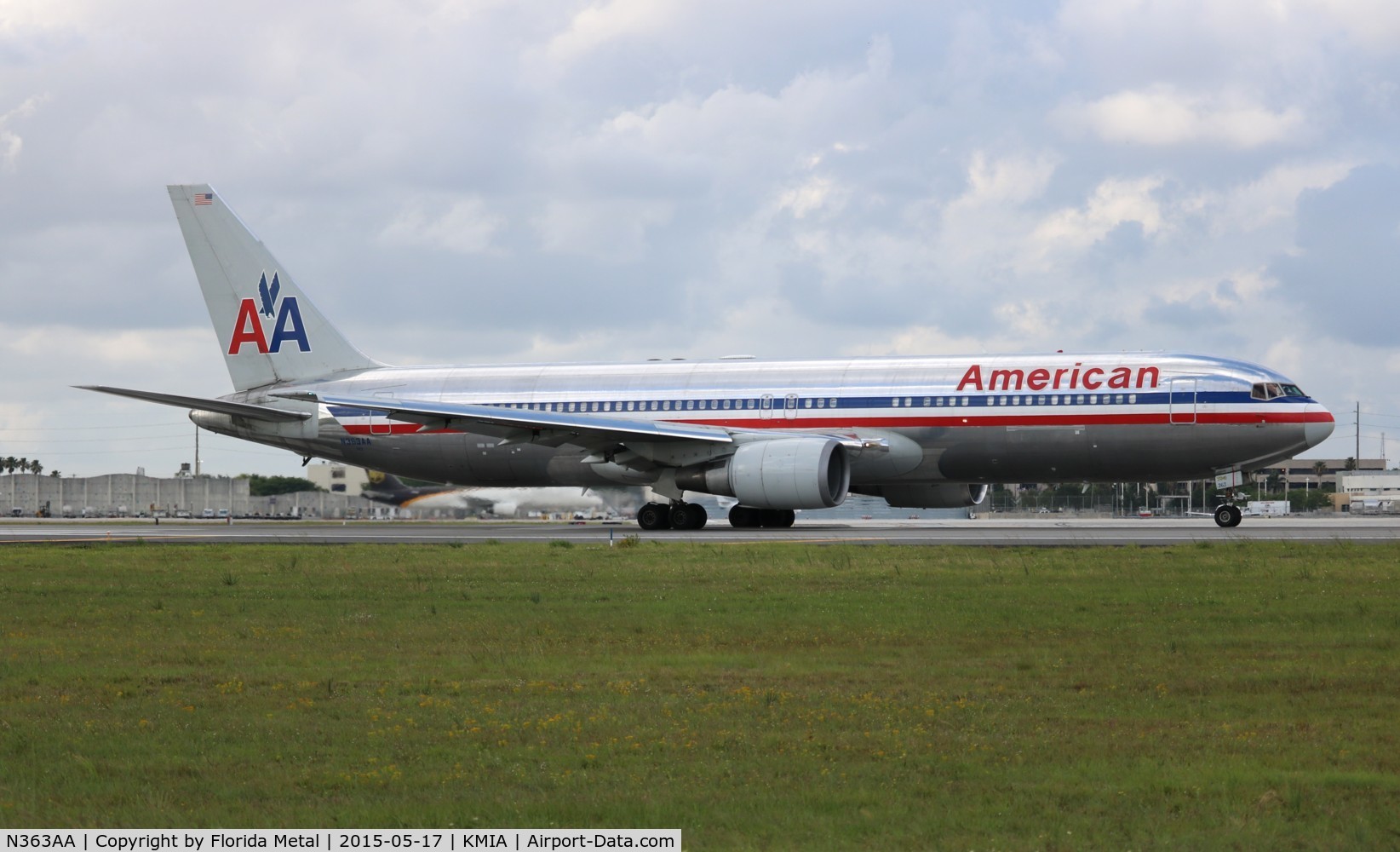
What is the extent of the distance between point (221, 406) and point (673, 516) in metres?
12.5

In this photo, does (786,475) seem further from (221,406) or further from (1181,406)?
(221,406)

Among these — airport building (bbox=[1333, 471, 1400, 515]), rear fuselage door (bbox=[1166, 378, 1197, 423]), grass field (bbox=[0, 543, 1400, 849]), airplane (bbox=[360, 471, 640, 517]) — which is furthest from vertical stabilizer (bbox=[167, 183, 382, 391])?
airport building (bbox=[1333, 471, 1400, 515])

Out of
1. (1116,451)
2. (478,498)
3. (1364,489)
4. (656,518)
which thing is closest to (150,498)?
(478,498)

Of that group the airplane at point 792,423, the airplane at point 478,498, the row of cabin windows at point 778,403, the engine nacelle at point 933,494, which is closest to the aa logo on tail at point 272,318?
the airplane at point 792,423

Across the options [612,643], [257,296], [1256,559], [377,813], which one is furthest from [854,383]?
[377,813]

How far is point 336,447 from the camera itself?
1594 inches

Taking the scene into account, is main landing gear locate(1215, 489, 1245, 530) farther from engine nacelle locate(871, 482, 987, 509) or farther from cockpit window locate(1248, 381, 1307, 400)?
engine nacelle locate(871, 482, 987, 509)

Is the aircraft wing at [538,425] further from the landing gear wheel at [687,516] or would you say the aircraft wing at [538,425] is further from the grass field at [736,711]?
the grass field at [736,711]

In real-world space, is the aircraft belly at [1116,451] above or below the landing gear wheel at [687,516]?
above

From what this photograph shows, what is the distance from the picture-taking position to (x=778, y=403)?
35250 mm

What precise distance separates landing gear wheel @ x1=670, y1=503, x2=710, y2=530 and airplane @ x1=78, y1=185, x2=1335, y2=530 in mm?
47

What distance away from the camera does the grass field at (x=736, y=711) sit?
6.87 metres

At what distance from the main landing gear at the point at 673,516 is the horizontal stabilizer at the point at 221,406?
34.8ft

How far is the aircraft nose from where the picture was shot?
3253 cm
